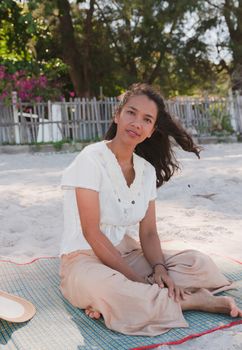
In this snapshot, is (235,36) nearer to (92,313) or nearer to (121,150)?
(121,150)

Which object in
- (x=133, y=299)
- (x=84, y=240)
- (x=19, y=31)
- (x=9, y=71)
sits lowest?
(x=133, y=299)

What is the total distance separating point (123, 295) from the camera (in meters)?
2.19

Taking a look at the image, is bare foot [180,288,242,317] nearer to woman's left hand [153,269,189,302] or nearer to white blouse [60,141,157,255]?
woman's left hand [153,269,189,302]

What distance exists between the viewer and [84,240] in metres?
2.54

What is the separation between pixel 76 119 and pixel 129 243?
9359mm

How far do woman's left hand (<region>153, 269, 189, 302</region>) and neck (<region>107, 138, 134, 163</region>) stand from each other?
626 mm

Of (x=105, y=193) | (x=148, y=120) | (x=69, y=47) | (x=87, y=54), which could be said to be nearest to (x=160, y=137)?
(x=148, y=120)

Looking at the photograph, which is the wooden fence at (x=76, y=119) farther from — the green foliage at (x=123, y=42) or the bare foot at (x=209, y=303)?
the bare foot at (x=209, y=303)

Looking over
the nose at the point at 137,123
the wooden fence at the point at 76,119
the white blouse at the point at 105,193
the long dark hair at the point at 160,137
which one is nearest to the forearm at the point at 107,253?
the white blouse at the point at 105,193

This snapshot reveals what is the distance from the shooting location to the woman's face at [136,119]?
8.14ft

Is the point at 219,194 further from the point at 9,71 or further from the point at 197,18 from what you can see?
the point at 197,18

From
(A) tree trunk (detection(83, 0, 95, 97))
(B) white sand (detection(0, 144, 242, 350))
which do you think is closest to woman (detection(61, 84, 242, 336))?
(B) white sand (detection(0, 144, 242, 350))

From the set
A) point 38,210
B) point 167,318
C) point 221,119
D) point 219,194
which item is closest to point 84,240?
point 167,318

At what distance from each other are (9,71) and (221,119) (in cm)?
612
